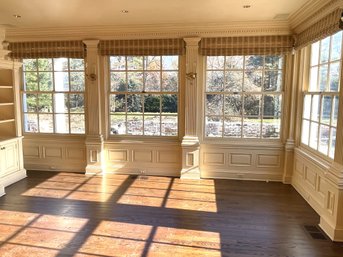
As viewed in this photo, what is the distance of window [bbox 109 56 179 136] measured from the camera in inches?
200

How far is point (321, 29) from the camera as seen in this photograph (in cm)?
343

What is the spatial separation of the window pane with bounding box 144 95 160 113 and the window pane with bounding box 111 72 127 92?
457 mm

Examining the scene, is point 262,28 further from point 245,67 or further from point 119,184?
point 119,184

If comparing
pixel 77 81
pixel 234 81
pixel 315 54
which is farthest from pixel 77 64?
pixel 315 54

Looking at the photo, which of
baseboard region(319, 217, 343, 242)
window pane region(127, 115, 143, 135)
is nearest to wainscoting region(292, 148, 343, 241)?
baseboard region(319, 217, 343, 242)

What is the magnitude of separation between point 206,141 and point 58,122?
283 centimetres

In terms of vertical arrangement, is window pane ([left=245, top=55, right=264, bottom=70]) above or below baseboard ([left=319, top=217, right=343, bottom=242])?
above

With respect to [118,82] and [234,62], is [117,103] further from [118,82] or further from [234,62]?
[234,62]

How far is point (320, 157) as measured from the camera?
369cm

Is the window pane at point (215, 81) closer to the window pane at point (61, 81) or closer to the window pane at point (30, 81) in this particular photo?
the window pane at point (61, 81)

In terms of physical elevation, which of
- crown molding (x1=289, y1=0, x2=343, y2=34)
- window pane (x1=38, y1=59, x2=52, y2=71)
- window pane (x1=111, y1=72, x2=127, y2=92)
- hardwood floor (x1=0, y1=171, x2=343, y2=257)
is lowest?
hardwood floor (x1=0, y1=171, x2=343, y2=257)

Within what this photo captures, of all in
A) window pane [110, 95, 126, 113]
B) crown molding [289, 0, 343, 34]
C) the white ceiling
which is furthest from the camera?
window pane [110, 95, 126, 113]

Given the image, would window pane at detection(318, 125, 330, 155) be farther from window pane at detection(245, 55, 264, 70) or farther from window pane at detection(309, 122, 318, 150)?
window pane at detection(245, 55, 264, 70)

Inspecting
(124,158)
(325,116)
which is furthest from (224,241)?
(124,158)
